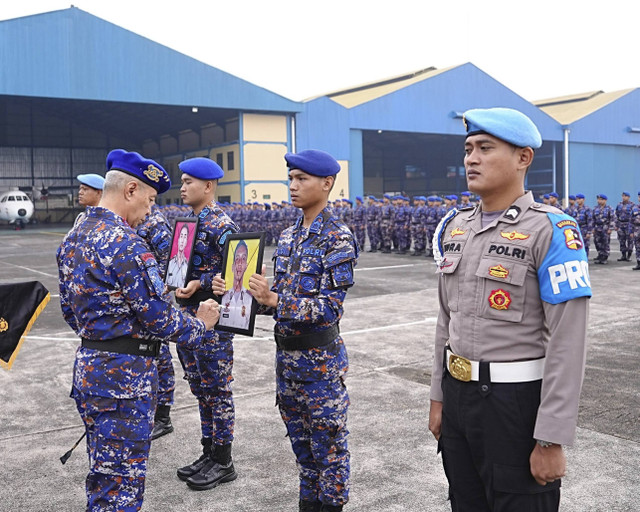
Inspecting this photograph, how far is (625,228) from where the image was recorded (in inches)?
715

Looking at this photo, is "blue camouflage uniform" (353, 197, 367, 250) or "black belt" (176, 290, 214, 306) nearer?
"black belt" (176, 290, 214, 306)

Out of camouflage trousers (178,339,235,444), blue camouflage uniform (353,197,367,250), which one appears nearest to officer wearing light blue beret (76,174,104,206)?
camouflage trousers (178,339,235,444)

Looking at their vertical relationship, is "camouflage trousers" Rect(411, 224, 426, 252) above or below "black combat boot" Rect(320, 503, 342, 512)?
above

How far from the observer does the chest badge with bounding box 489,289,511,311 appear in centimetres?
218

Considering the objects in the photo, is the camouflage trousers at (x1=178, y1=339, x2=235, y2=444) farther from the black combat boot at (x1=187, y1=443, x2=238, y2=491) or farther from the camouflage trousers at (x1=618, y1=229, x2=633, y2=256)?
the camouflage trousers at (x1=618, y1=229, x2=633, y2=256)

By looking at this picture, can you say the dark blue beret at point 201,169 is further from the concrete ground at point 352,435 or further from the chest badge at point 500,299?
the chest badge at point 500,299

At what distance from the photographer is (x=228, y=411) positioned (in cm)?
418

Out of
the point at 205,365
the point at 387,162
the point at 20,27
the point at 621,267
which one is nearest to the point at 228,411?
the point at 205,365

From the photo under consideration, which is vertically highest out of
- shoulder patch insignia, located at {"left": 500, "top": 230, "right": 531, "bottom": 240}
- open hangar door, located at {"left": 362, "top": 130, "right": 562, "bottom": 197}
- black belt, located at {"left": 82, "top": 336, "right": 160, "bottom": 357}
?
open hangar door, located at {"left": 362, "top": 130, "right": 562, "bottom": 197}

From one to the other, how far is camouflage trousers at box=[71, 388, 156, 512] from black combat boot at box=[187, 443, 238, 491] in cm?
118

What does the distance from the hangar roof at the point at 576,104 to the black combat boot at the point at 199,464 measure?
4216 cm

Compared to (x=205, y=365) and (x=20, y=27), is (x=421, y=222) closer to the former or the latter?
(x=205, y=365)

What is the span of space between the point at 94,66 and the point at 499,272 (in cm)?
2953

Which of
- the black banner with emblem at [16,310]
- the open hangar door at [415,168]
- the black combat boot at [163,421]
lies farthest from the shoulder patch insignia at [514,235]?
the open hangar door at [415,168]
